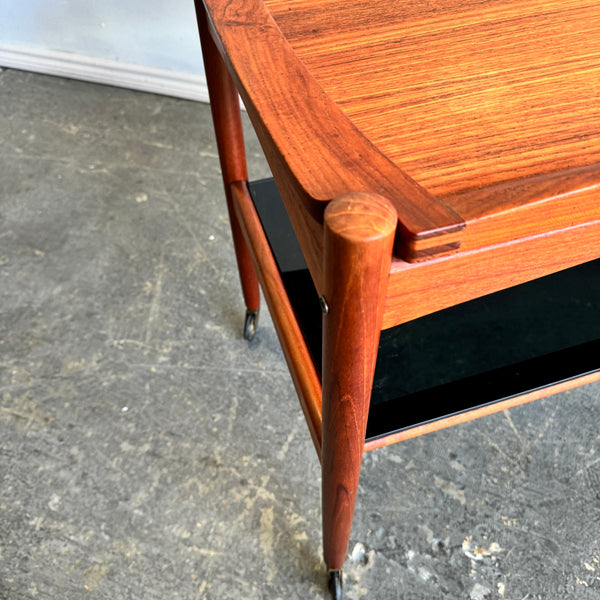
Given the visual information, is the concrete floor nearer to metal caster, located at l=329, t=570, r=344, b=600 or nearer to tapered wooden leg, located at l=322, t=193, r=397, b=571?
metal caster, located at l=329, t=570, r=344, b=600

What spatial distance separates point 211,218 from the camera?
46.4 inches

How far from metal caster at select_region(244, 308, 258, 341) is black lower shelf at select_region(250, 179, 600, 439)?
0.25 meters

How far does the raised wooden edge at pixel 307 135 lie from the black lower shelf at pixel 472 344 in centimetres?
23

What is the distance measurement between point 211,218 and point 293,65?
0.75 metres

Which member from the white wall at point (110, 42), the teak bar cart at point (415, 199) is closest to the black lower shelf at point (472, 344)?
the teak bar cart at point (415, 199)

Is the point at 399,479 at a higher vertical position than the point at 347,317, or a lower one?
lower

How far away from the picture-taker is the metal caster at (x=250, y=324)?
96 cm

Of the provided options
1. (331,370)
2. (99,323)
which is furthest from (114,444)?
(331,370)

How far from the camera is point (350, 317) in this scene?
333 millimetres

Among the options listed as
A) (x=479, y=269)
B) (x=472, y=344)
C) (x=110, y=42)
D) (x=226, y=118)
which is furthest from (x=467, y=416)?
(x=110, y=42)

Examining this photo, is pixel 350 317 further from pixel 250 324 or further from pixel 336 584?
pixel 250 324

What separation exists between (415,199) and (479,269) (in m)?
0.07

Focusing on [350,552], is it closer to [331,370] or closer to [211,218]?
[331,370]

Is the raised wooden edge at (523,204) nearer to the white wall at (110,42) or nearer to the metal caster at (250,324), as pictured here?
the metal caster at (250,324)
